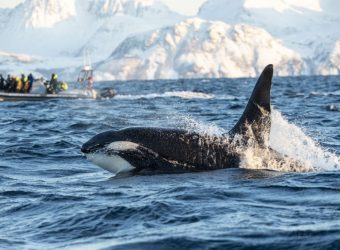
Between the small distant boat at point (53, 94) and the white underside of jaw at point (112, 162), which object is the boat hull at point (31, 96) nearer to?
the small distant boat at point (53, 94)

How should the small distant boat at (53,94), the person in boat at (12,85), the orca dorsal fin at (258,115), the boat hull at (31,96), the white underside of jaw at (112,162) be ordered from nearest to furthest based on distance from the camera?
1. the white underside of jaw at (112,162)
2. the orca dorsal fin at (258,115)
3. the boat hull at (31,96)
4. the small distant boat at (53,94)
5. the person in boat at (12,85)

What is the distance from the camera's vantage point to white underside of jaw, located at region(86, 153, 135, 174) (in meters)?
12.6

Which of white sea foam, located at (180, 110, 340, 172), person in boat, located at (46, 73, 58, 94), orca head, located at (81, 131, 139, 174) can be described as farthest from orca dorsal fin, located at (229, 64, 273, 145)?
person in boat, located at (46, 73, 58, 94)

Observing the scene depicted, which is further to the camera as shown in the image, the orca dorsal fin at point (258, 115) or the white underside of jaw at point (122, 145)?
the orca dorsal fin at point (258, 115)

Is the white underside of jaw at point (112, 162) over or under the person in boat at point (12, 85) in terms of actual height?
under

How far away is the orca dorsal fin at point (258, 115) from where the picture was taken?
12719 mm

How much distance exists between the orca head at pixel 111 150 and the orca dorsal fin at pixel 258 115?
1.94 metres

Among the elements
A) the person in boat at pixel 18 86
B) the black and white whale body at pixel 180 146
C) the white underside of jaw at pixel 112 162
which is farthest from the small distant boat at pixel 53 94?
the black and white whale body at pixel 180 146

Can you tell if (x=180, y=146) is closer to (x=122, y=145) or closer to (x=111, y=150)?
(x=122, y=145)

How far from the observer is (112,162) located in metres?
12.7

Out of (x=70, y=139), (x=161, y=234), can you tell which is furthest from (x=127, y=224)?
(x=70, y=139)

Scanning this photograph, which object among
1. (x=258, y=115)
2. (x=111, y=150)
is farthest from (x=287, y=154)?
(x=111, y=150)

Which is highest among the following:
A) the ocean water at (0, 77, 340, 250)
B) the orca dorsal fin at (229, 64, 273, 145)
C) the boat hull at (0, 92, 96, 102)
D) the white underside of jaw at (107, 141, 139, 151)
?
the orca dorsal fin at (229, 64, 273, 145)

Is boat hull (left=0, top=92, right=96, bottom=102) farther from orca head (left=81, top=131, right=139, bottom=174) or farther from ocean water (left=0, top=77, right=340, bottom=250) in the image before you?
orca head (left=81, top=131, right=139, bottom=174)
